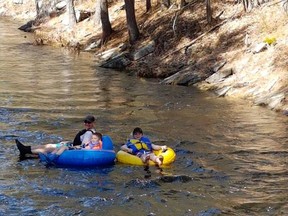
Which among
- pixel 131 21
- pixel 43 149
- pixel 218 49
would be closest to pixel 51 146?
pixel 43 149

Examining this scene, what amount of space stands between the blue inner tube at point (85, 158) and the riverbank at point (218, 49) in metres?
6.13

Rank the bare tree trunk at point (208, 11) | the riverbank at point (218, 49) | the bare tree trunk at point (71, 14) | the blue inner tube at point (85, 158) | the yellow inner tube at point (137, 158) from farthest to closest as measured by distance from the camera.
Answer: the bare tree trunk at point (71, 14) → the bare tree trunk at point (208, 11) → the riverbank at point (218, 49) → the yellow inner tube at point (137, 158) → the blue inner tube at point (85, 158)

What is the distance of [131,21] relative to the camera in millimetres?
25859

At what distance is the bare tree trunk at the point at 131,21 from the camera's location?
25.6 meters

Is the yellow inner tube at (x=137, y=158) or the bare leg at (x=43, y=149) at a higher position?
the bare leg at (x=43, y=149)

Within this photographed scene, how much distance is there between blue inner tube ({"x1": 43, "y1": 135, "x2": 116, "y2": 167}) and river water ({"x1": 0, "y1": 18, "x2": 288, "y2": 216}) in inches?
8.6

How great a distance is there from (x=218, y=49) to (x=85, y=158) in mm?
11671

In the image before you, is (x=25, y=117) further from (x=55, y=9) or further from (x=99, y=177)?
(x=55, y=9)

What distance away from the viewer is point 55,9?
4228 cm

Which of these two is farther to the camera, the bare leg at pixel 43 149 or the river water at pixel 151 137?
the bare leg at pixel 43 149

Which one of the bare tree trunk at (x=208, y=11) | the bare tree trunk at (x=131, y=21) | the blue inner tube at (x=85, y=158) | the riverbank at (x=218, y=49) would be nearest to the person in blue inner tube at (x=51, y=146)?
the blue inner tube at (x=85, y=158)

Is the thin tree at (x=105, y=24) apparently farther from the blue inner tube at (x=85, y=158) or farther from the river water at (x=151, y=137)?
the blue inner tube at (x=85, y=158)

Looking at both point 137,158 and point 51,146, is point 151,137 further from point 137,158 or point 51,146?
point 51,146

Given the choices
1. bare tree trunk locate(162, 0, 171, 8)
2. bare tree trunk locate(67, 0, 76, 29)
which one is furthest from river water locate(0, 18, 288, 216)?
bare tree trunk locate(67, 0, 76, 29)
